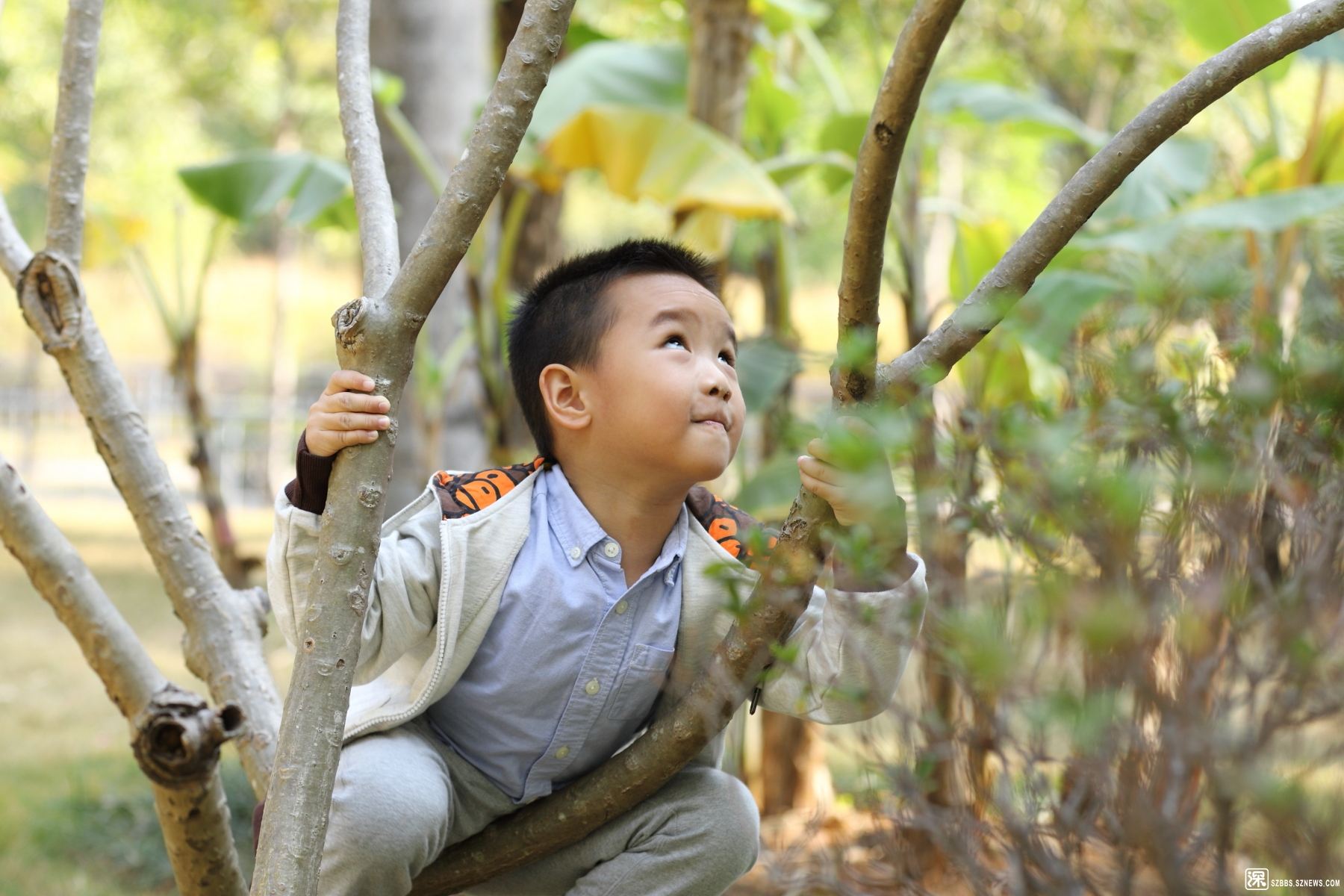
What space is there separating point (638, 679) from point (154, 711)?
0.62 metres

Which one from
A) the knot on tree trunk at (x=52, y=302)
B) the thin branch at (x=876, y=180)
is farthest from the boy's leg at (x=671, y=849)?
the knot on tree trunk at (x=52, y=302)

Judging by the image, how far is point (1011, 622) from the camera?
79cm

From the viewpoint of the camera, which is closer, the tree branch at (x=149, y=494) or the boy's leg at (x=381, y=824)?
the boy's leg at (x=381, y=824)

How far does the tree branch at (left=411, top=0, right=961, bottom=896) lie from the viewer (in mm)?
1107

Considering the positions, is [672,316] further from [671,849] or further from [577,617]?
[671,849]

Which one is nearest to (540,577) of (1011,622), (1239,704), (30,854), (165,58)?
(1011,622)

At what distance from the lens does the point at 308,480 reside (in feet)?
4.61

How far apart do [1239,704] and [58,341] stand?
1660mm

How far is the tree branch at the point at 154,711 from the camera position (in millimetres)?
1652

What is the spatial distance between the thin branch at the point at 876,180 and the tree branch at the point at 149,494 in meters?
1.08

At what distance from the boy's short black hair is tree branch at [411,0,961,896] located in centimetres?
50

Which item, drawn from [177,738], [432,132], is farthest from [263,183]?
[177,738]

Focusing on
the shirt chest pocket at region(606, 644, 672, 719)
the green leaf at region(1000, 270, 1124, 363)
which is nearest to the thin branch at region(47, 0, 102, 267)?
the shirt chest pocket at region(606, 644, 672, 719)

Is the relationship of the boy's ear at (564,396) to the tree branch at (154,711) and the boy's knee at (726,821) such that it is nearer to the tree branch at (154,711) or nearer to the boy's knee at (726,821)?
the boy's knee at (726,821)
